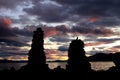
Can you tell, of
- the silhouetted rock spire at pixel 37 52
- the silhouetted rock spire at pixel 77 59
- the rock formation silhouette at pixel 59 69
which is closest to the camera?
the rock formation silhouette at pixel 59 69

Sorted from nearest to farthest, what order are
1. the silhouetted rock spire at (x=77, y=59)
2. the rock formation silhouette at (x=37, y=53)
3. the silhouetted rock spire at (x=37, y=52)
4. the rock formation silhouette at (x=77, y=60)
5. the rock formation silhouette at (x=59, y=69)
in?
the rock formation silhouette at (x=59, y=69)
the rock formation silhouette at (x=77, y=60)
the silhouetted rock spire at (x=77, y=59)
the rock formation silhouette at (x=37, y=53)
the silhouetted rock spire at (x=37, y=52)

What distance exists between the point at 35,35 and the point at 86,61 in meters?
16.3

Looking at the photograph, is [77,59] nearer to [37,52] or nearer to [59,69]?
[59,69]

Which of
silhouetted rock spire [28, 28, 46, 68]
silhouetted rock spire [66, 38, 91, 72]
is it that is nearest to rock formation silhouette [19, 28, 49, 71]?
silhouetted rock spire [28, 28, 46, 68]

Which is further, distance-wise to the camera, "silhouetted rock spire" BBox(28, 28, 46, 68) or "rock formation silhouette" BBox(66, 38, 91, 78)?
"silhouetted rock spire" BBox(28, 28, 46, 68)

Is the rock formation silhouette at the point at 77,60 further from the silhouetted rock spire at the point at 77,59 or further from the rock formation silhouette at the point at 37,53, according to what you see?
the rock formation silhouette at the point at 37,53

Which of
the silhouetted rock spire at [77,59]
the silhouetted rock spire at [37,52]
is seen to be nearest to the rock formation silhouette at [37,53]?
the silhouetted rock spire at [37,52]

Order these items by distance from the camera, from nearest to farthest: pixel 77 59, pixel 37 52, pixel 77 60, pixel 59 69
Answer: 1. pixel 77 60
2. pixel 77 59
3. pixel 59 69
4. pixel 37 52

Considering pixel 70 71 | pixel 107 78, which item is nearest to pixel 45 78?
pixel 70 71

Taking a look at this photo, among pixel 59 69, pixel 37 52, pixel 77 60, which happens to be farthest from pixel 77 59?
pixel 37 52

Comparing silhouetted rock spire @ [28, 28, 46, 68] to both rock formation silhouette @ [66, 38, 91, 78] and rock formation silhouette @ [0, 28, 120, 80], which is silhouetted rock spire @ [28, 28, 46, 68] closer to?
rock formation silhouette @ [0, 28, 120, 80]

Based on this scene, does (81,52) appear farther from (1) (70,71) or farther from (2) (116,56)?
(2) (116,56)

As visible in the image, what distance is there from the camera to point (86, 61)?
7088 centimetres

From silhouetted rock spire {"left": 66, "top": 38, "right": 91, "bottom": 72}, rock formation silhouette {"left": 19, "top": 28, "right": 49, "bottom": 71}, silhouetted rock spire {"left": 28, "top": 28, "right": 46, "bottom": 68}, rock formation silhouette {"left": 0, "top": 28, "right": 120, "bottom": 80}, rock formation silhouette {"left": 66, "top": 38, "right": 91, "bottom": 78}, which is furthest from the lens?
silhouetted rock spire {"left": 28, "top": 28, "right": 46, "bottom": 68}
